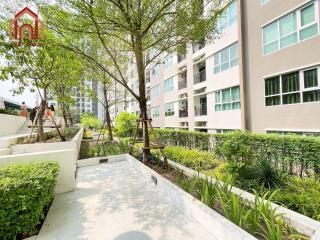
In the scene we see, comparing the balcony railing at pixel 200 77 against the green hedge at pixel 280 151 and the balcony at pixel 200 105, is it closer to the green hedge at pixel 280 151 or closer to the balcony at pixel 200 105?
the balcony at pixel 200 105

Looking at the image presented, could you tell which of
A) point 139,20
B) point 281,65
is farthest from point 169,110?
point 139,20

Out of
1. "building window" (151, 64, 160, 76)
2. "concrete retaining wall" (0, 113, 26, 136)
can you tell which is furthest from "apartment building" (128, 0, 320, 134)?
"building window" (151, 64, 160, 76)

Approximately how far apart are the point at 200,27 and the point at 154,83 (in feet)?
83.8

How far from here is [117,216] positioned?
4328 mm

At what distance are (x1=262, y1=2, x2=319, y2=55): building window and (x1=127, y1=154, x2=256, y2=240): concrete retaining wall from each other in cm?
1029

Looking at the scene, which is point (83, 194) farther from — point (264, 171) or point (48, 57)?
point (48, 57)

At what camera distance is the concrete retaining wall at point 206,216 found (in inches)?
123

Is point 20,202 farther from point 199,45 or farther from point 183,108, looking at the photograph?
point 183,108

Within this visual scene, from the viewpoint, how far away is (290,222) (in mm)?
3557

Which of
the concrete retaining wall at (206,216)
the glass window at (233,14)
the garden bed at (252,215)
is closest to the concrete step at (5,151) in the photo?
the concrete retaining wall at (206,216)

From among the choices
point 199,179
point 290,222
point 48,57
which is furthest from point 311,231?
point 48,57

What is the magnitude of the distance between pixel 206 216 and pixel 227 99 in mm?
13629

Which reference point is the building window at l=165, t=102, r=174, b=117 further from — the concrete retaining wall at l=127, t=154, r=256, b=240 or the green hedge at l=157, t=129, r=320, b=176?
the concrete retaining wall at l=127, t=154, r=256, b=240

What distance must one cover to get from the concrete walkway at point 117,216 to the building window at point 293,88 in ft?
29.8
